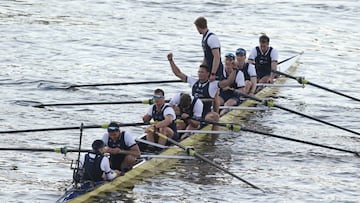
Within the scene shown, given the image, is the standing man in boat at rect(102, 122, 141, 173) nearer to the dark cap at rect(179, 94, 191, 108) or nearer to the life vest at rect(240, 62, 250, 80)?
the dark cap at rect(179, 94, 191, 108)

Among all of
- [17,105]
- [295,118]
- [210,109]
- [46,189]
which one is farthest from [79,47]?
[46,189]

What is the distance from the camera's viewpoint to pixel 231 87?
22.1 metres

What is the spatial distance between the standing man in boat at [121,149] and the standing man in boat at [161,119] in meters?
1.20

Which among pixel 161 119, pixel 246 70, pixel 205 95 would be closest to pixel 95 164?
pixel 161 119

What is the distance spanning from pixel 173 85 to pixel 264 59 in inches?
173

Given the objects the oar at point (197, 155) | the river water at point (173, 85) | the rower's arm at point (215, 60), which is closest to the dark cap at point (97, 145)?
the river water at point (173, 85)

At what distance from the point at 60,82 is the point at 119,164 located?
10.5 meters

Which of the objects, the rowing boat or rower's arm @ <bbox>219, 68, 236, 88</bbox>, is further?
rower's arm @ <bbox>219, 68, 236, 88</bbox>

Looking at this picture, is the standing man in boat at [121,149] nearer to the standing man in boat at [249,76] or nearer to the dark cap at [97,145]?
the dark cap at [97,145]

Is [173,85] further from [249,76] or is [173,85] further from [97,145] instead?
[97,145]

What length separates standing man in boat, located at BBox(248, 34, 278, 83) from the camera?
23938 mm

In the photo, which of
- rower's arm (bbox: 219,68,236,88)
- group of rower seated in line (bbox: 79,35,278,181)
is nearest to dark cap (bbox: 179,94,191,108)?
group of rower seated in line (bbox: 79,35,278,181)

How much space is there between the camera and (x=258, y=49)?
2417cm

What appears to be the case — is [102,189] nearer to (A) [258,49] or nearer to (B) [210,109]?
(B) [210,109]
